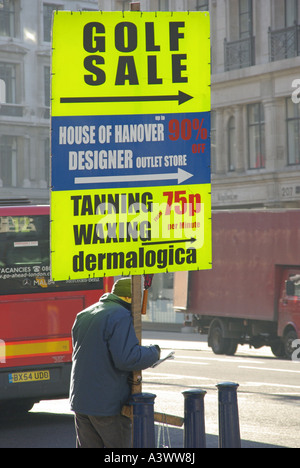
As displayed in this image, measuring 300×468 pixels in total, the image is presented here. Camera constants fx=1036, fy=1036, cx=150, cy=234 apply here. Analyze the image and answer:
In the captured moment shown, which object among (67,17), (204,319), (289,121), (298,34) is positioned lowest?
(204,319)

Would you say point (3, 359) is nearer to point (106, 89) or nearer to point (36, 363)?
point (36, 363)

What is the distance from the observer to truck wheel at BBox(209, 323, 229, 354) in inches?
1041

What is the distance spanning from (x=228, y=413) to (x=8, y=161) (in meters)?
44.7

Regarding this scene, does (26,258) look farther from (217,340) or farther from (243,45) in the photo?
(243,45)

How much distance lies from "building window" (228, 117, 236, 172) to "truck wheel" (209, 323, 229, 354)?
36.8 ft

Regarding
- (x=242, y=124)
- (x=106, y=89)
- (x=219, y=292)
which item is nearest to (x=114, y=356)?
(x=106, y=89)

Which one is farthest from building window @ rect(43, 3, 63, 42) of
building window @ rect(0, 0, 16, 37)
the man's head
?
the man's head

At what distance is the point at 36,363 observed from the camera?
511 inches

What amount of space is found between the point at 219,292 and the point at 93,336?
19977mm

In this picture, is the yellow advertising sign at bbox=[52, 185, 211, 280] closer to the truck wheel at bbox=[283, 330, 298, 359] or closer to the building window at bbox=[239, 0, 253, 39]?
the truck wheel at bbox=[283, 330, 298, 359]

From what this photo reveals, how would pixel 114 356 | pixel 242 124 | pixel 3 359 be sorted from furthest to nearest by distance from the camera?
pixel 242 124 < pixel 3 359 < pixel 114 356

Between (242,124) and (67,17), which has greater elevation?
(242,124)

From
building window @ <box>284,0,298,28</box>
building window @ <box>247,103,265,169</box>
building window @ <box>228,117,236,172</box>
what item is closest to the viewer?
building window @ <box>284,0,298,28</box>

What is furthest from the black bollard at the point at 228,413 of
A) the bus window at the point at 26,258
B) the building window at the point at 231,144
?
the building window at the point at 231,144
